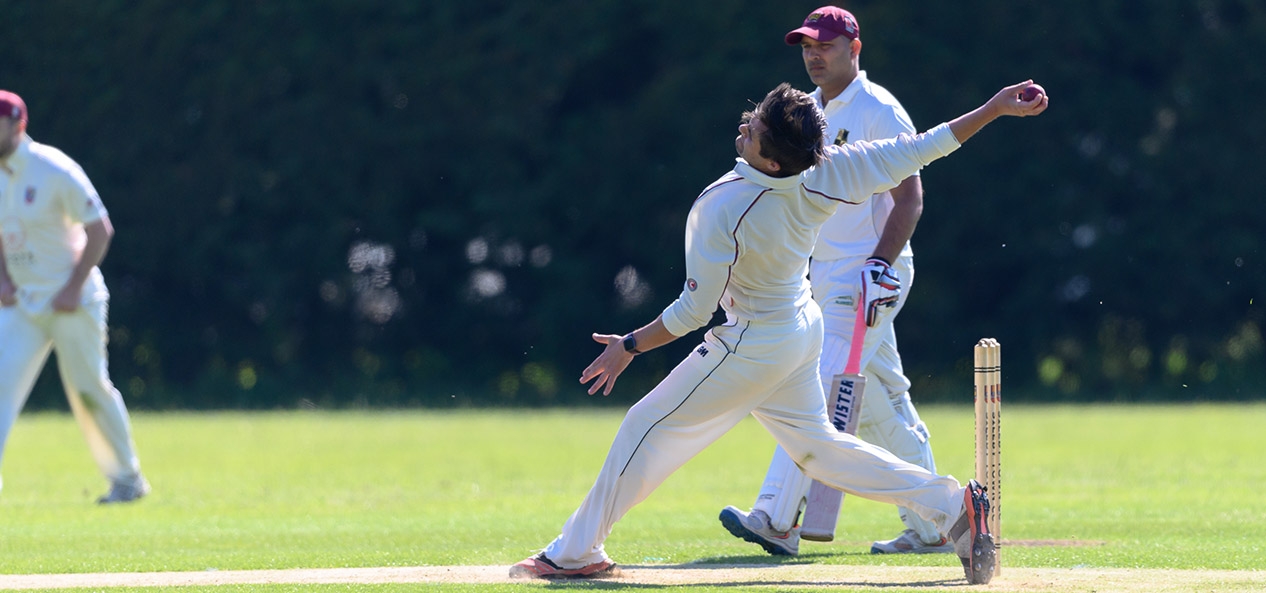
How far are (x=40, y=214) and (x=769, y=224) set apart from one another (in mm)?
5961

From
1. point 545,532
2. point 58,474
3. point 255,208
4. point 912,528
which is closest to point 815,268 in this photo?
point 912,528

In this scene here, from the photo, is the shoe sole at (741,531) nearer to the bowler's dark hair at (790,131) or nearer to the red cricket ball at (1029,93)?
the bowler's dark hair at (790,131)

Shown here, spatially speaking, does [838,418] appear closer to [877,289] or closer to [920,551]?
[877,289]

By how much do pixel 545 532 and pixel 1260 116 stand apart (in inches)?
622

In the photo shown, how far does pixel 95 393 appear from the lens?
11.4 m

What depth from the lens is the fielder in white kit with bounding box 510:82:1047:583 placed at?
6633 millimetres

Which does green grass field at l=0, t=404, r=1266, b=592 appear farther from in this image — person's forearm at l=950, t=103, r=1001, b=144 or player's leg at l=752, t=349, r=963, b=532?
person's forearm at l=950, t=103, r=1001, b=144

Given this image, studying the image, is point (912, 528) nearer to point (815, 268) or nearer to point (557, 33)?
point (815, 268)

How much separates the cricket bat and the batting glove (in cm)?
3

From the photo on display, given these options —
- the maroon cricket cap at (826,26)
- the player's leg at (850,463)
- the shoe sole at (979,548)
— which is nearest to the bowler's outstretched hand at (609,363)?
the player's leg at (850,463)

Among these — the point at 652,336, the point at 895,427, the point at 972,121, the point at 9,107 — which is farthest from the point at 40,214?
the point at 972,121

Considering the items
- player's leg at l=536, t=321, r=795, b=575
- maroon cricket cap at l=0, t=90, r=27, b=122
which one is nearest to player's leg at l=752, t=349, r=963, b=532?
player's leg at l=536, t=321, r=795, b=575

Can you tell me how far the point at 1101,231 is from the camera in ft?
75.4

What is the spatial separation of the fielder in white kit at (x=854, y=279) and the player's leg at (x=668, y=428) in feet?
3.44
